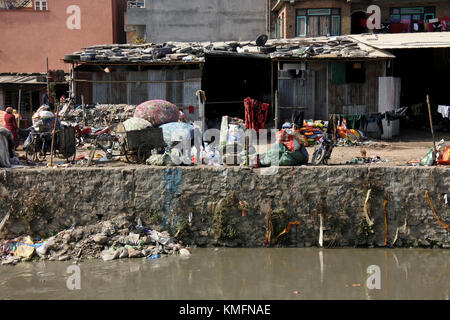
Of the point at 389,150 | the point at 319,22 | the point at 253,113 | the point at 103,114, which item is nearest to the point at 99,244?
the point at 253,113

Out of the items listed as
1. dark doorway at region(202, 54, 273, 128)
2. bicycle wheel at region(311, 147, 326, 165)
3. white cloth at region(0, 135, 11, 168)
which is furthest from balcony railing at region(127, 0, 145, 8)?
bicycle wheel at region(311, 147, 326, 165)

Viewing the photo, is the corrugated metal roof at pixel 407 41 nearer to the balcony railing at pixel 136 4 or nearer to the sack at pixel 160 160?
the sack at pixel 160 160

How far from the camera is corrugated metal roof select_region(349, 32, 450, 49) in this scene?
16975 mm

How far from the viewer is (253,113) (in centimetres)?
1234

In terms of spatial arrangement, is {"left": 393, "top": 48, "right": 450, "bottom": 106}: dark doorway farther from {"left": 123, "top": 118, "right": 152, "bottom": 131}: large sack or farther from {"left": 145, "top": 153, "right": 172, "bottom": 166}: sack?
{"left": 145, "top": 153, "right": 172, "bottom": 166}: sack

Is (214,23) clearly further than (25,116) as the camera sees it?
Yes

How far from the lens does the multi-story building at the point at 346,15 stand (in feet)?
72.6

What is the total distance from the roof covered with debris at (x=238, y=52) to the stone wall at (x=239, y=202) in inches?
289

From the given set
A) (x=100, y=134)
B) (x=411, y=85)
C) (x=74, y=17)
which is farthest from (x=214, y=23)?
(x=100, y=134)

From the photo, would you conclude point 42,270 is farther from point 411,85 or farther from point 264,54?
point 411,85

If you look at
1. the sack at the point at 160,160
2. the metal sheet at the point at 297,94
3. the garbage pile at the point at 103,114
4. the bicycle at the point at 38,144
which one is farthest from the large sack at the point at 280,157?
the garbage pile at the point at 103,114

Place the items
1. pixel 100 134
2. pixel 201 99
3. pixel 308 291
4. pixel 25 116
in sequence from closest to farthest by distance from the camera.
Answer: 1. pixel 308 291
2. pixel 100 134
3. pixel 201 99
4. pixel 25 116

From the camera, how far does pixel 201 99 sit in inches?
604

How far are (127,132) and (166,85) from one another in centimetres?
637
